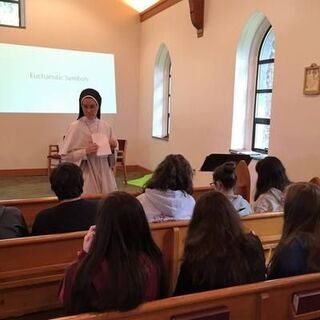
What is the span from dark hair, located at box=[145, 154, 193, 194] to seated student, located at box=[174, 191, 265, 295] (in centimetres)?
71

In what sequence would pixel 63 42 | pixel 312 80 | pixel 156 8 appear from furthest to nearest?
1. pixel 63 42
2. pixel 156 8
3. pixel 312 80

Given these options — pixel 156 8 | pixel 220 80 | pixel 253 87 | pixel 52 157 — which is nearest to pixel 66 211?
pixel 253 87

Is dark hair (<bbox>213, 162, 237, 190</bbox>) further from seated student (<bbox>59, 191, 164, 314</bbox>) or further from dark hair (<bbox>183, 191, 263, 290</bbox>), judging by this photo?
seated student (<bbox>59, 191, 164, 314</bbox>)

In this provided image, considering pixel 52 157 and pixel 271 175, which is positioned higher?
pixel 271 175

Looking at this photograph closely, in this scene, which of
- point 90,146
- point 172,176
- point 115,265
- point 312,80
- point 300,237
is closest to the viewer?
point 115,265

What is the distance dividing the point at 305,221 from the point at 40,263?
1197 millimetres

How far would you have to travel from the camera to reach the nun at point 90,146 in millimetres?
2939

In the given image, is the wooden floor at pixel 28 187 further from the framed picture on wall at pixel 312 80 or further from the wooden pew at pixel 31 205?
the wooden pew at pixel 31 205

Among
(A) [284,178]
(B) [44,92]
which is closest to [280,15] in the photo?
(A) [284,178]

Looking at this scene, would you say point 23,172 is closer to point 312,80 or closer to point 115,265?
point 312,80

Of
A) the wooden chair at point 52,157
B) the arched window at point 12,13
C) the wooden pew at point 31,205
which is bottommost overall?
the wooden chair at point 52,157

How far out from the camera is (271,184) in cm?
265

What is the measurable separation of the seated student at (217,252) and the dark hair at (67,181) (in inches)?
31.9

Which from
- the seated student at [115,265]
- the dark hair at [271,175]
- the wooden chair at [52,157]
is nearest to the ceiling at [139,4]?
the wooden chair at [52,157]
